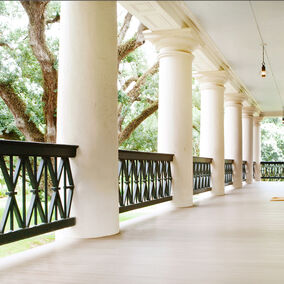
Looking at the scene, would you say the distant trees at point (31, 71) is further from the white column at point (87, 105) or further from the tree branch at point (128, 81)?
the white column at point (87, 105)

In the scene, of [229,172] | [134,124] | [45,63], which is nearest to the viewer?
[45,63]

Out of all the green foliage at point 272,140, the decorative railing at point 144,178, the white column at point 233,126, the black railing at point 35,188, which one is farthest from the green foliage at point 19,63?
the green foliage at point 272,140

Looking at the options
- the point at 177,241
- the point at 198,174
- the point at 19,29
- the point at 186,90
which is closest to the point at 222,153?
the point at 198,174

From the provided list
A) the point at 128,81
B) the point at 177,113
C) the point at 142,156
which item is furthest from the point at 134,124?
the point at 142,156

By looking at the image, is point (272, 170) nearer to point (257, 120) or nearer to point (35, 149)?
point (257, 120)

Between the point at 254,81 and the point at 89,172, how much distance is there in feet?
37.2

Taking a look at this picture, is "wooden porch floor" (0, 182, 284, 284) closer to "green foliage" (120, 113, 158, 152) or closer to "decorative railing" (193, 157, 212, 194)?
"decorative railing" (193, 157, 212, 194)

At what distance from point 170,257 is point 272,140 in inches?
1144

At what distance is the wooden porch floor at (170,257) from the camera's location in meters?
3.64

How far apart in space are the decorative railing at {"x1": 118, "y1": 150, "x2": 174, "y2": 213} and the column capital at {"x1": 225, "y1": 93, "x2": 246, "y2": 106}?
7347 mm

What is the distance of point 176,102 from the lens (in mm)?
9648

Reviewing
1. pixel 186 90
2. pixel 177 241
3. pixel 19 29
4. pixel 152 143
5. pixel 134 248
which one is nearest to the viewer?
pixel 134 248

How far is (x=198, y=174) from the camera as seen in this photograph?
12227 millimetres

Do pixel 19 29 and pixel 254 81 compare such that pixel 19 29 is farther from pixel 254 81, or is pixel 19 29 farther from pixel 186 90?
pixel 254 81
